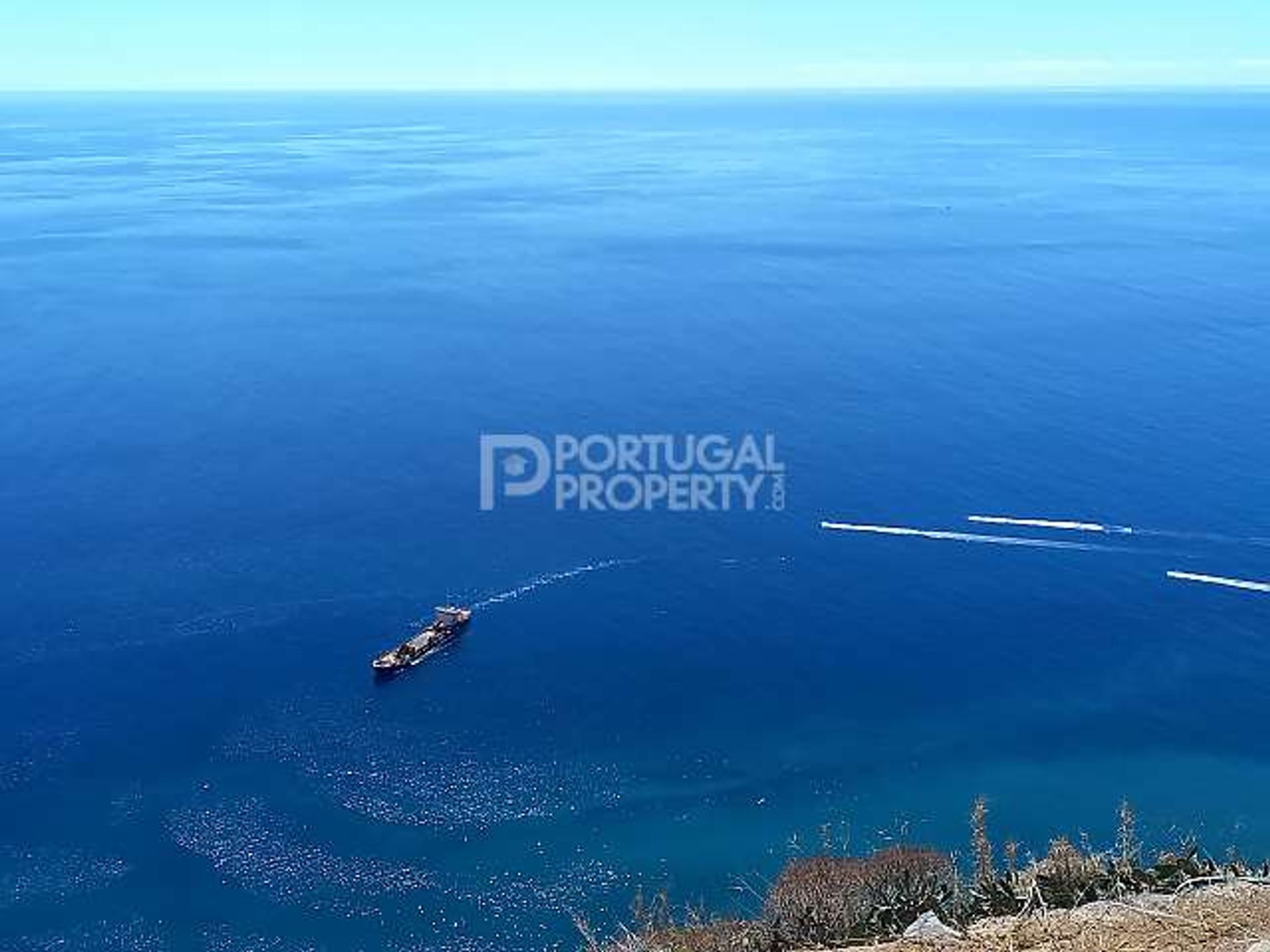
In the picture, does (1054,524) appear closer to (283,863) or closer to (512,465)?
(512,465)

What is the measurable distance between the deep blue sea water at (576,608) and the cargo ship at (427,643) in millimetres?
883

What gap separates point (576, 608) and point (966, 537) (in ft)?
75.6

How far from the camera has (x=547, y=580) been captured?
64.9m

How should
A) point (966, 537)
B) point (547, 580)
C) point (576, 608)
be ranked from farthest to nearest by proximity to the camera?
point (966, 537) → point (547, 580) → point (576, 608)

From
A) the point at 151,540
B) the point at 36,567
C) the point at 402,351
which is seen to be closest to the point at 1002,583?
the point at 151,540

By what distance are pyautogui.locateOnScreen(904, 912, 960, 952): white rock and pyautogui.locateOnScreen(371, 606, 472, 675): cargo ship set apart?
29.0 meters

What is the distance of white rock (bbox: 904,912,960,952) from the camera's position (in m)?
Answer: 31.2

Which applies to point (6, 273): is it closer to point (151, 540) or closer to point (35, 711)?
point (151, 540)

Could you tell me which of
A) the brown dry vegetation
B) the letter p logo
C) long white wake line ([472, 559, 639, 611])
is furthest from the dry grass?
the letter p logo

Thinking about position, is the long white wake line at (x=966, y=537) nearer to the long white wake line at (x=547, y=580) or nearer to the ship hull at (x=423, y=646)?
the long white wake line at (x=547, y=580)

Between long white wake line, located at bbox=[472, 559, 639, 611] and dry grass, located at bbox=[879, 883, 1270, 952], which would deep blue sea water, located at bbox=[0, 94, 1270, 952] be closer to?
long white wake line, located at bbox=[472, 559, 639, 611]

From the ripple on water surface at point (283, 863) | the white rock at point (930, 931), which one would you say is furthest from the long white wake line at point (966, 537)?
the white rock at point (930, 931)

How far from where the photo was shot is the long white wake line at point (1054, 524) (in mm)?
69375

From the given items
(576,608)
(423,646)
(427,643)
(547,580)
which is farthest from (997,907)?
(547,580)
